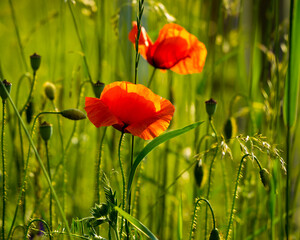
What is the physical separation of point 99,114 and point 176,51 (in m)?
0.30

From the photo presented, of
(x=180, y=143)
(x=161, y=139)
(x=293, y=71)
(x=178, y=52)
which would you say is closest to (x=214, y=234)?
(x=161, y=139)

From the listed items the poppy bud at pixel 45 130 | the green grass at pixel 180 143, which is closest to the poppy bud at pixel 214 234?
the green grass at pixel 180 143

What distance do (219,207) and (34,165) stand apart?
80 cm

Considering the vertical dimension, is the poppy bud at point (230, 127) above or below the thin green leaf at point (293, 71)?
below

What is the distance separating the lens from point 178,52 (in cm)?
96

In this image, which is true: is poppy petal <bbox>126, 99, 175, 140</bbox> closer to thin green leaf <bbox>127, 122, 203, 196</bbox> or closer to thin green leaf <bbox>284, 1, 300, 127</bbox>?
thin green leaf <bbox>127, 122, 203, 196</bbox>

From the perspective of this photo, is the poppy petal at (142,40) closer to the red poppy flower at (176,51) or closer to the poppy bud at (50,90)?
Answer: the red poppy flower at (176,51)

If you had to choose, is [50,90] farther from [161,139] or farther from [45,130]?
[161,139]

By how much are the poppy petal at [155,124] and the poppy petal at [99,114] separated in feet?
0.09

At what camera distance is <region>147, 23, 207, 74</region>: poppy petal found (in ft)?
3.10

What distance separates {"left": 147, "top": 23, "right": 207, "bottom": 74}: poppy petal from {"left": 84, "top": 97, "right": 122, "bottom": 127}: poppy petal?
0.25 m

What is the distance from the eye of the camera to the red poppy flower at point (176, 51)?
945 millimetres

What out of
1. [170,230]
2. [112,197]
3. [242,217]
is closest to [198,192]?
[242,217]

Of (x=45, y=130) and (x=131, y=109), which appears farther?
(x=45, y=130)
